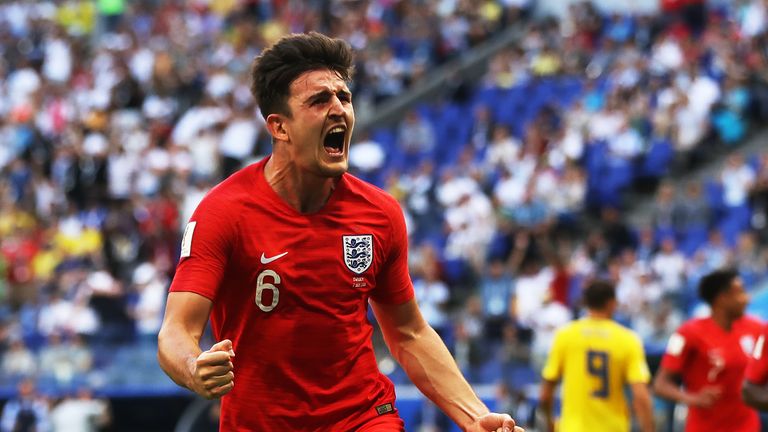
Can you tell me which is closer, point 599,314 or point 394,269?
point 394,269

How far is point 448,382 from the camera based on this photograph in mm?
5172

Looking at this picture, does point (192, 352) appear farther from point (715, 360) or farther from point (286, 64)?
point (715, 360)

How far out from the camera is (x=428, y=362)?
17.1 feet

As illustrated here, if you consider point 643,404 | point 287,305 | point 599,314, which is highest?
point 287,305

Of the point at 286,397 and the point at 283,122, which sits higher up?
the point at 283,122

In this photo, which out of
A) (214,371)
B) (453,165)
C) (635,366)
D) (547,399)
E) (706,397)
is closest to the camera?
(214,371)

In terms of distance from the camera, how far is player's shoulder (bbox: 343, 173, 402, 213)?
518 cm

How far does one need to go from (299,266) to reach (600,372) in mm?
4733

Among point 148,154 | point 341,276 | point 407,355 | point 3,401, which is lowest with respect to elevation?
point 3,401

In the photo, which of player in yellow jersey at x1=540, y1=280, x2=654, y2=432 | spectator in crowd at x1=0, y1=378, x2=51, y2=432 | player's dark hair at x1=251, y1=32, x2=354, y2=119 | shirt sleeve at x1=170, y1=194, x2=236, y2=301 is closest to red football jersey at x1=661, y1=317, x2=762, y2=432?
player in yellow jersey at x1=540, y1=280, x2=654, y2=432

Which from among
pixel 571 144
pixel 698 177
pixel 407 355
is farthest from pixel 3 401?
pixel 407 355

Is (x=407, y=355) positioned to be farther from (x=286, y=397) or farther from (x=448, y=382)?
(x=286, y=397)

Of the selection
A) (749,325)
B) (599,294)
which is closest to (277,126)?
(599,294)

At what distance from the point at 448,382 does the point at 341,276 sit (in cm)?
62
